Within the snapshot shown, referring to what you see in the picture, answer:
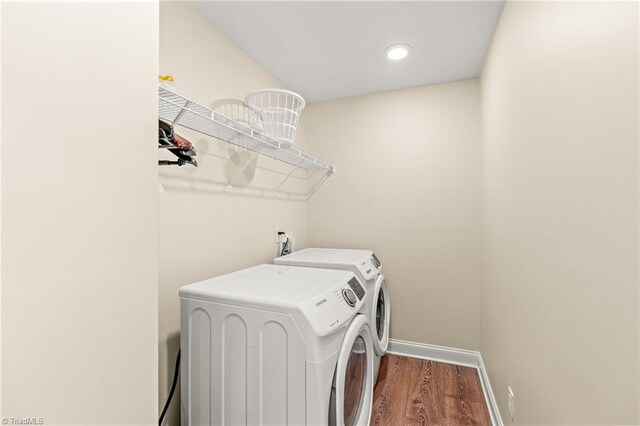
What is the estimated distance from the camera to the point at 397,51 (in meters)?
1.96

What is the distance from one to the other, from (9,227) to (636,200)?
1083 millimetres

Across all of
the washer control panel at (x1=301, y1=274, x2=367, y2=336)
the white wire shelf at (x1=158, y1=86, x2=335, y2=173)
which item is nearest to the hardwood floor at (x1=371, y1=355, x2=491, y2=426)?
the washer control panel at (x1=301, y1=274, x2=367, y2=336)

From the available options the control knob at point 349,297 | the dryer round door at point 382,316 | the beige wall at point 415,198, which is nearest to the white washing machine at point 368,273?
the dryer round door at point 382,316

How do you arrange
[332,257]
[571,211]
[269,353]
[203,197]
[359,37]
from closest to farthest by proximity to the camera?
[571,211] < [269,353] < [203,197] < [359,37] < [332,257]

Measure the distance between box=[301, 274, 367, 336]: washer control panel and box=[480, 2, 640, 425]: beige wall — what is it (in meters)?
0.70

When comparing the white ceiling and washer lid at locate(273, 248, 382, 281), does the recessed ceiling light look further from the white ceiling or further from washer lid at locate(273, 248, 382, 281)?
washer lid at locate(273, 248, 382, 281)

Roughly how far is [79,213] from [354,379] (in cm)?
130

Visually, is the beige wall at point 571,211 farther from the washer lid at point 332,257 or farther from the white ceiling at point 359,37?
the washer lid at point 332,257

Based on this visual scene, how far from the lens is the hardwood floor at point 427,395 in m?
1.76

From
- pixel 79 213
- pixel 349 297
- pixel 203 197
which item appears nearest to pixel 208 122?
pixel 203 197

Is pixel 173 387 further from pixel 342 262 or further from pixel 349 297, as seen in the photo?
pixel 342 262

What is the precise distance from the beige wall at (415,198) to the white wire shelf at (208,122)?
0.80 m

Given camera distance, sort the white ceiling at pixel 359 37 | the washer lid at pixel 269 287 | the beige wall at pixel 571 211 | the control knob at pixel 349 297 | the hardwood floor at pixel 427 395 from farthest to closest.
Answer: the hardwood floor at pixel 427 395 → the white ceiling at pixel 359 37 → the control knob at pixel 349 297 → the washer lid at pixel 269 287 → the beige wall at pixel 571 211

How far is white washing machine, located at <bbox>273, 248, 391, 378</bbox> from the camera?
190 cm
